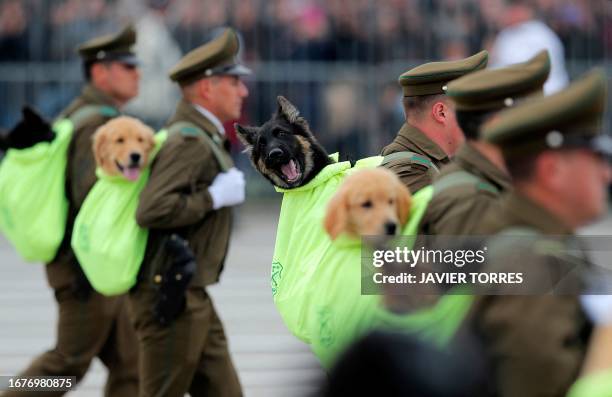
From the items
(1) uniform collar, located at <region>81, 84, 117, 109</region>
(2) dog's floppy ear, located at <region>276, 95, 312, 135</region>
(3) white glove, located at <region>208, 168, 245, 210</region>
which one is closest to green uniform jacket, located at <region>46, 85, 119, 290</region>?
(1) uniform collar, located at <region>81, 84, 117, 109</region>

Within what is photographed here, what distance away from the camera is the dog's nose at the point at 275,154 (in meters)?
5.52

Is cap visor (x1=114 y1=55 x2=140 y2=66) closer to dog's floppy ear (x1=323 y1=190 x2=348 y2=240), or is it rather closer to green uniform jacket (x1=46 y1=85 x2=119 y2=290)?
green uniform jacket (x1=46 y1=85 x2=119 y2=290)

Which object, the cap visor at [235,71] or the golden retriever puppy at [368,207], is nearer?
the golden retriever puppy at [368,207]

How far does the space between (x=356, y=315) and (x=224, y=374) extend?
267 cm

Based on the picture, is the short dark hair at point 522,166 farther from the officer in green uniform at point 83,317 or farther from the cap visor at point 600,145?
the officer in green uniform at point 83,317

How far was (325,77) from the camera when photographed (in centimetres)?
1702

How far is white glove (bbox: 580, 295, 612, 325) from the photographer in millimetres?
3396

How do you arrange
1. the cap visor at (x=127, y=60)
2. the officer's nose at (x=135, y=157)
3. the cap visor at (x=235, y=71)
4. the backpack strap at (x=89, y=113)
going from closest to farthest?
the officer's nose at (x=135, y=157) → the cap visor at (x=235, y=71) → the backpack strap at (x=89, y=113) → the cap visor at (x=127, y=60)

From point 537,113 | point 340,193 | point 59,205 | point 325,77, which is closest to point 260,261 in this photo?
point 325,77

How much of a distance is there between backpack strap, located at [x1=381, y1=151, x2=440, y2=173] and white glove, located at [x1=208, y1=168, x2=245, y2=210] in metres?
1.36

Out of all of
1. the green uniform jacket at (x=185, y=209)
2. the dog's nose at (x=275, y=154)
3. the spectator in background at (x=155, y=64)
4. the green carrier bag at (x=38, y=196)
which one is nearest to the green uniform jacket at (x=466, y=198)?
the dog's nose at (x=275, y=154)

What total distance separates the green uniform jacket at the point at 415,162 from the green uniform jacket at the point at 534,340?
6.36ft

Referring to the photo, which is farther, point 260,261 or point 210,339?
point 260,261

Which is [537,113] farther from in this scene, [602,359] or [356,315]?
[356,315]
